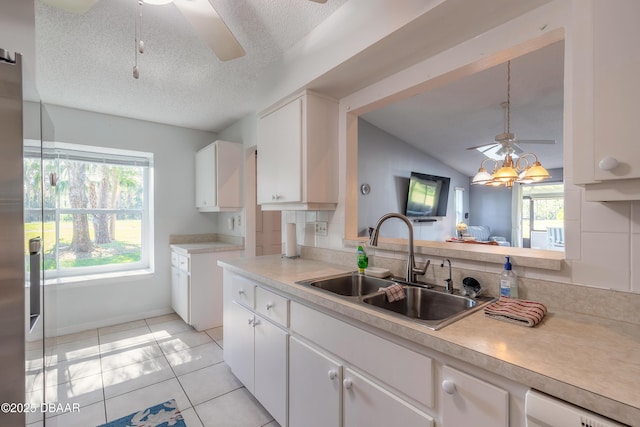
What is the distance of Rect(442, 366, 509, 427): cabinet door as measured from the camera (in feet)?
2.51

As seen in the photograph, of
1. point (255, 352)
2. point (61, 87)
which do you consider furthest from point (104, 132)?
point (255, 352)

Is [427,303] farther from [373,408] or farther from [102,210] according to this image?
[102,210]

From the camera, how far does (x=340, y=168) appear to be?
6.92ft

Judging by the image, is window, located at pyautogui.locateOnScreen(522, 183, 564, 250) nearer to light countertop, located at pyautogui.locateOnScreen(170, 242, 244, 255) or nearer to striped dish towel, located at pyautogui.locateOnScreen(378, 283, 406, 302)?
striped dish towel, located at pyautogui.locateOnScreen(378, 283, 406, 302)

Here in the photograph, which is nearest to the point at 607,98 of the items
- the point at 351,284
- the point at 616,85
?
the point at 616,85

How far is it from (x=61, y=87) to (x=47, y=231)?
196 centimetres

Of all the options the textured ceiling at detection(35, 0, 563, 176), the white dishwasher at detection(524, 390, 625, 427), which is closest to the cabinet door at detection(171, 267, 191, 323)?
the textured ceiling at detection(35, 0, 563, 176)

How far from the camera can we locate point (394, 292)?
4.56ft

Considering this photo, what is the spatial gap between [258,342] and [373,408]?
0.91 meters

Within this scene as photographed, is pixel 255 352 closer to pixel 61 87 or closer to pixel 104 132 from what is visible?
pixel 61 87

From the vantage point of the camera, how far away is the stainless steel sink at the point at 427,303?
125 centimetres

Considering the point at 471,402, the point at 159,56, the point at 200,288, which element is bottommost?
the point at 200,288

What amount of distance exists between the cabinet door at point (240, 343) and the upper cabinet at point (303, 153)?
0.84 metres

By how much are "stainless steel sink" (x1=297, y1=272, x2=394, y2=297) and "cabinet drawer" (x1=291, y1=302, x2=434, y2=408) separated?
0.84 ft
